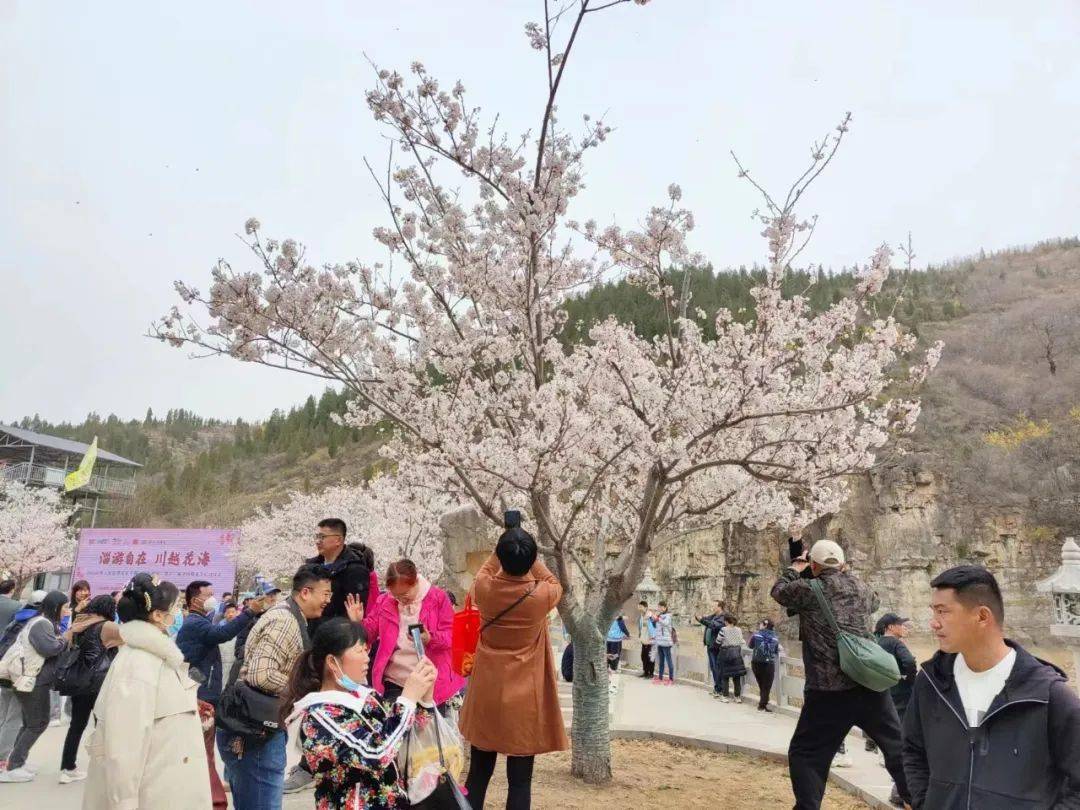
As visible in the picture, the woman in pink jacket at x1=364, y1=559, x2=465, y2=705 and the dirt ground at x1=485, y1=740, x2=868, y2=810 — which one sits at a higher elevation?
the woman in pink jacket at x1=364, y1=559, x2=465, y2=705

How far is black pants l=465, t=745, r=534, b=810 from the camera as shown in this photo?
3463 millimetres

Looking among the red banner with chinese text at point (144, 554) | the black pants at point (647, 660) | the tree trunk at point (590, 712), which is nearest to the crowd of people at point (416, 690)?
the tree trunk at point (590, 712)

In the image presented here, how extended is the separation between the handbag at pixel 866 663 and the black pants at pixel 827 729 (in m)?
0.14

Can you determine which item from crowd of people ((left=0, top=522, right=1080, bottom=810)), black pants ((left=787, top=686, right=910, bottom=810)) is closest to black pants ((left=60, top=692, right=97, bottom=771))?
crowd of people ((left=0, top=522, right=1080, bottom=810))

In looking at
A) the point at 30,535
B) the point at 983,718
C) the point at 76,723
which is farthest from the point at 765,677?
the point at 30,535

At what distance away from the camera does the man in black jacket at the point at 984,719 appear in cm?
191

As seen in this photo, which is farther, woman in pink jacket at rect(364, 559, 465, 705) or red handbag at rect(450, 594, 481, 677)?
red handbag at rect(450, 594, 481, 677)

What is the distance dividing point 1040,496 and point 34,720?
34.8 meters

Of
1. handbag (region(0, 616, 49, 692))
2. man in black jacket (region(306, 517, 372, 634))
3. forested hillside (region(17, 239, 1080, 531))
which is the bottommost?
handbag (region(0, 616, 49, 692))

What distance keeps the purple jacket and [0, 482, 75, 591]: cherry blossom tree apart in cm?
3903

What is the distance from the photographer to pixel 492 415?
21.3 feet

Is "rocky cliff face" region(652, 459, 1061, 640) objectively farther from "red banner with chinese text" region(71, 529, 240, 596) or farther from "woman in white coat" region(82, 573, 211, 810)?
"woman in white coat" region(82, 573, 211, 810)

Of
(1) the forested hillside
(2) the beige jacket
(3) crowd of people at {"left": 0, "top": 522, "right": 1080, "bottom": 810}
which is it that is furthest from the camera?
(1) the forested hillside

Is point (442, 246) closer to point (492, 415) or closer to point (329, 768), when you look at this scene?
point (492, 415)
